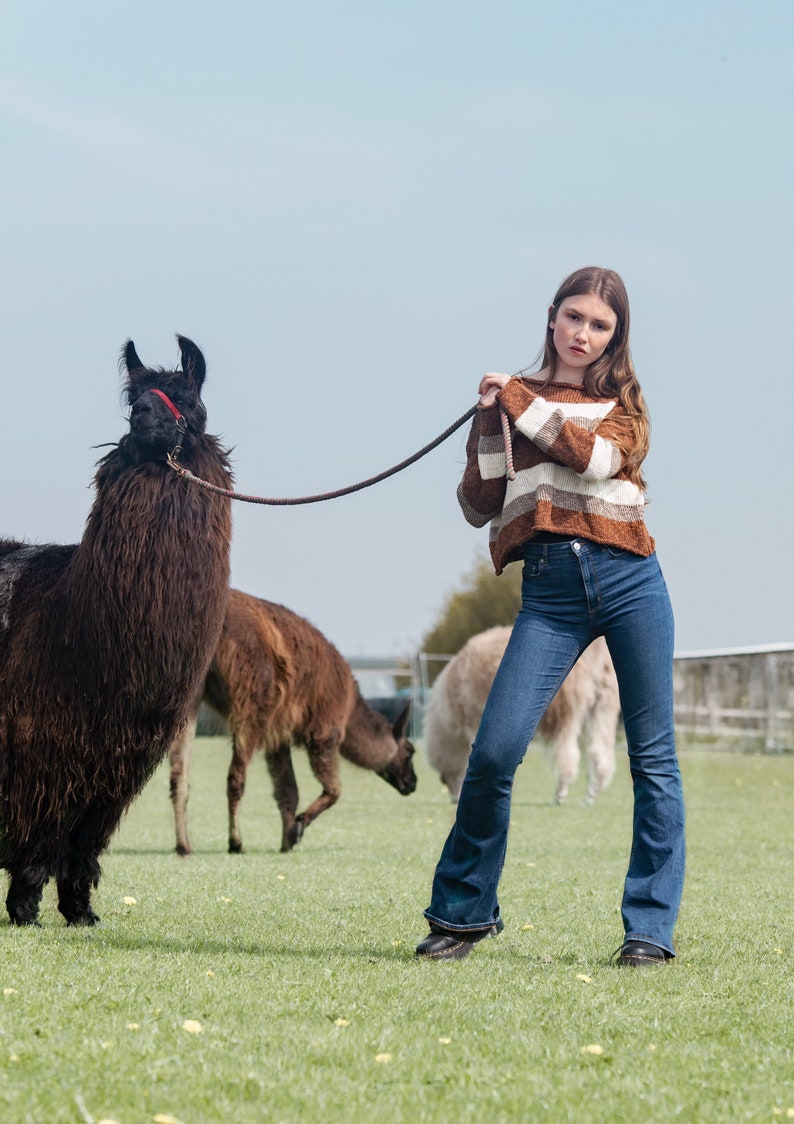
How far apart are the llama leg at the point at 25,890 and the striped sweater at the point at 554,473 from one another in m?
2.30

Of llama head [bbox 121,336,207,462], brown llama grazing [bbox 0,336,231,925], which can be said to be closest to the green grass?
brown llama grazing [bbox 0,336,231,925]

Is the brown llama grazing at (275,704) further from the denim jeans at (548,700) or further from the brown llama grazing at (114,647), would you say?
the denim jeans at (548,700)

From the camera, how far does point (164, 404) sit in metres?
5.62

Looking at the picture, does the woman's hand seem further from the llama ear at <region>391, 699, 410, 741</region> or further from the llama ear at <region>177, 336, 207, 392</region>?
the llama ear at <region>391, 699, 410, 741</region>

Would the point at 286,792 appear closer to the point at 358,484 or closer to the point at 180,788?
the point at 180,788

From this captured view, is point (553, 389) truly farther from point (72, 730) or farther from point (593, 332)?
point (72, 730)

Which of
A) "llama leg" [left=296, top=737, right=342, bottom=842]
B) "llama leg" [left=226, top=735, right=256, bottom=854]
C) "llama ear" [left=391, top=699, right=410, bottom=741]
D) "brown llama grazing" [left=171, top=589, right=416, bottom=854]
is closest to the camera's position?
"brown llama grazing" [left=171, top=589, right=416, bottom=854]

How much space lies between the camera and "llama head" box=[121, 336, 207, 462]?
18.2ft

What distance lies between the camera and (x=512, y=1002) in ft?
13.3

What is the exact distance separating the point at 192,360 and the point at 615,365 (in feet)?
6.15

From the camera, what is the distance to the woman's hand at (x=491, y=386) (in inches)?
186

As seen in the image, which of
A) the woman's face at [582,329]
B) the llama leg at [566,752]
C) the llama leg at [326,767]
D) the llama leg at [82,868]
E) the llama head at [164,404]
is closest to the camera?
the woman's face at [582,329]

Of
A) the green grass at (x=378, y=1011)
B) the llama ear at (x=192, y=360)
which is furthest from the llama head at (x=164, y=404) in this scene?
the green grass at (x=378, y=1011)

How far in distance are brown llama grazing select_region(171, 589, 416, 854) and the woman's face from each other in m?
6.05
